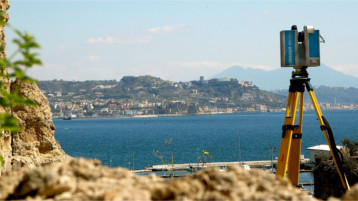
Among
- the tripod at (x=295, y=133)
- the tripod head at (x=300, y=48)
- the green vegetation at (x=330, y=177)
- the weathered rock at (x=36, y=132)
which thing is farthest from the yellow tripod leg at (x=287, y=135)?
the green vegetation at (x=330, y=177)

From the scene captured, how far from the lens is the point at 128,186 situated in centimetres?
256

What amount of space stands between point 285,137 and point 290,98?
48cm

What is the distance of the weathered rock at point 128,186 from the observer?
2436mm

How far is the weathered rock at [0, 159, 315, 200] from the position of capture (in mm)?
2436

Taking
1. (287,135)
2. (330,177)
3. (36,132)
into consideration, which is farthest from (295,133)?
(330,177)

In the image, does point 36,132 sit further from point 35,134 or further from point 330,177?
point 330,177

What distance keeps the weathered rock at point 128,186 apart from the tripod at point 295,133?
3556mm

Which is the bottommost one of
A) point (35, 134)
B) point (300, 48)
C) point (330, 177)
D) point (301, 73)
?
point (330, 177)

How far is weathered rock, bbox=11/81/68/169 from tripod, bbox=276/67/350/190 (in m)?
2.97

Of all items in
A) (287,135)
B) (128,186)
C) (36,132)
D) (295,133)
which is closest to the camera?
(128,186)

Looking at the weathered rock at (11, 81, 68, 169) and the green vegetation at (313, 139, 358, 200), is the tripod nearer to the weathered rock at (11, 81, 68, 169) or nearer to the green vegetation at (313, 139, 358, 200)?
the weathered rock at (11, 81, 68, 169)

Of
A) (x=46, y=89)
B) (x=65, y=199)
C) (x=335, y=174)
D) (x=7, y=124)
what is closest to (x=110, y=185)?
(x=65, y=199)

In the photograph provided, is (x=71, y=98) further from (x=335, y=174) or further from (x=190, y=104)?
(x=335, y=174)

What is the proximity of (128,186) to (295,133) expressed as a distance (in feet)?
14.3
